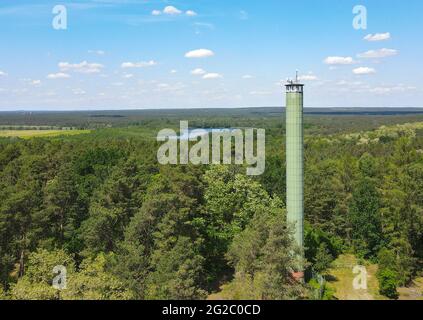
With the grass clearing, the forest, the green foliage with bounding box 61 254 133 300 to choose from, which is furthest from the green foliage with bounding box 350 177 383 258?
the green foliage with bounding box 61 254 133 300

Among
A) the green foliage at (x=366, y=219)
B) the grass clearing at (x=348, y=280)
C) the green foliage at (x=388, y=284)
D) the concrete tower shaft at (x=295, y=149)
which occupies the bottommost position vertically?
the grass clearing at (x=348, y=280)

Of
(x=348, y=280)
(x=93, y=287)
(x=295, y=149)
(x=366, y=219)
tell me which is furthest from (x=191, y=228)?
(x=366, y=219)

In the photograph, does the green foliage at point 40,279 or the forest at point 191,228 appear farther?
the forest at point 191,228

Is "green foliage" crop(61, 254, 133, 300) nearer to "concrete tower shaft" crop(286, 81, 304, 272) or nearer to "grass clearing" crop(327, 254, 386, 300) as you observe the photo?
"concrete tower shaft" crop(286, 81, 304, 272)

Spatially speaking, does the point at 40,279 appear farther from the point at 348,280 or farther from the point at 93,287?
the point at 348,280

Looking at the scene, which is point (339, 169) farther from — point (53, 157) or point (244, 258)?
point (53, 157)

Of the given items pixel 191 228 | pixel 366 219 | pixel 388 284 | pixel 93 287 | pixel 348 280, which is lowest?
pixel 348 280

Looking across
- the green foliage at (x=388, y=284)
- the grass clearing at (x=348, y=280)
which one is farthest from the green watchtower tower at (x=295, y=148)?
the green foliage at (x=388, y=284)

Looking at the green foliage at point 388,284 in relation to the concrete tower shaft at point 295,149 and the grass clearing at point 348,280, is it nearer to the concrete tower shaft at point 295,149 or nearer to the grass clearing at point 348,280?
the grass clearing at point 348,280
